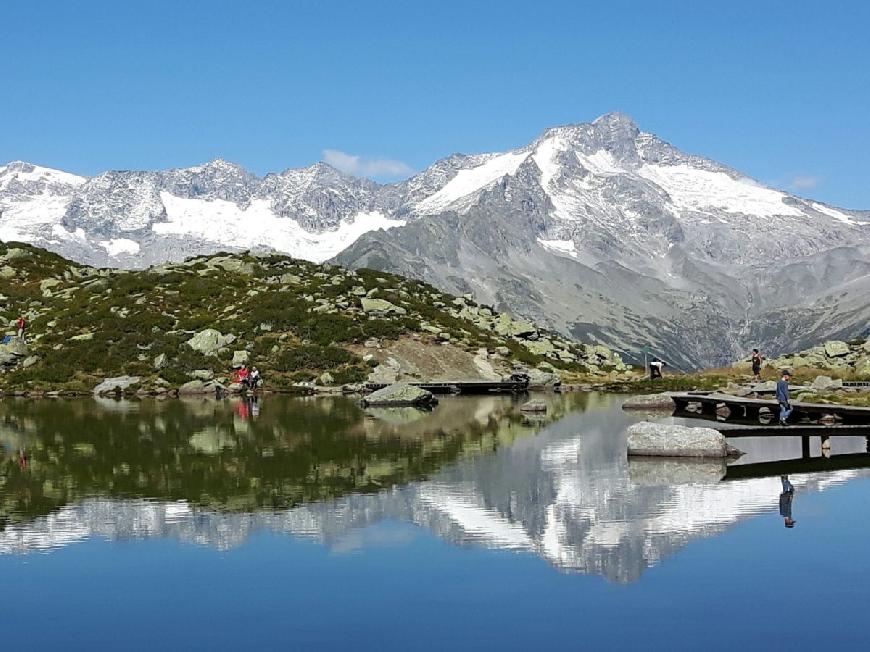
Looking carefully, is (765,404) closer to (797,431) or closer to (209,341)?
(797,431)

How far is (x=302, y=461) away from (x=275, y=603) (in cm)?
2252

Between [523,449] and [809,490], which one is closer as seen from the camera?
[809,490]

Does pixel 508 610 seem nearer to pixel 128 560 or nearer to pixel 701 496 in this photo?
pixel 128 560

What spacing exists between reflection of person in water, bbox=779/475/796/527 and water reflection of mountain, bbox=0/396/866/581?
0.30 metres

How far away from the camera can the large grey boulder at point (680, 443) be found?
1681 inches

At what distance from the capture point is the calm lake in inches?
802

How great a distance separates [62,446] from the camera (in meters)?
51.7

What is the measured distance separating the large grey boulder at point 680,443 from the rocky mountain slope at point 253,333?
5828cm

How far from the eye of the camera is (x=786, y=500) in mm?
33562

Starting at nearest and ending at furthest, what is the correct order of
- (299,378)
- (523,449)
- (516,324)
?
(523,449) < (299,378) < (516,324)

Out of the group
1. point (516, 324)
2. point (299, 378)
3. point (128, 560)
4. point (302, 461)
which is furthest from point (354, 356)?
point (128, 560)

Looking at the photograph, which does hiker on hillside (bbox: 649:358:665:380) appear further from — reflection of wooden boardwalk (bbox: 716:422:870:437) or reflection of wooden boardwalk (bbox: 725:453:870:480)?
reflection of wooden boardwalk (bbox: 725:453:870:480)

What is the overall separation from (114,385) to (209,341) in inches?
526

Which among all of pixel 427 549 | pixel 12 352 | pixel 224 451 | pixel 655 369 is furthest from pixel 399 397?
pixel 427 549
